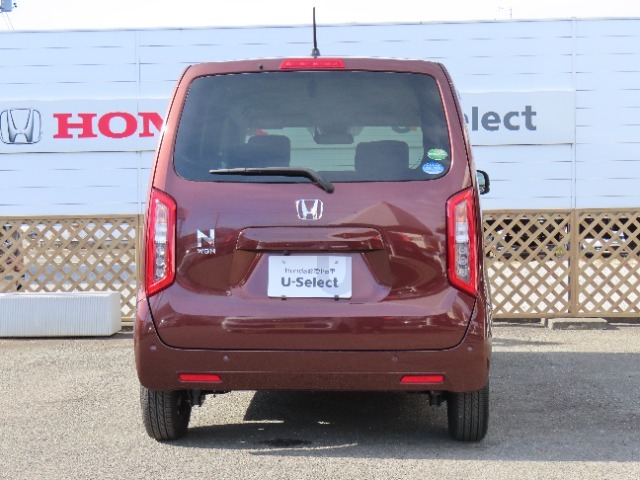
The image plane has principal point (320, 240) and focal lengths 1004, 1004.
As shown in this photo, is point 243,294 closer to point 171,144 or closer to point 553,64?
point 171,144

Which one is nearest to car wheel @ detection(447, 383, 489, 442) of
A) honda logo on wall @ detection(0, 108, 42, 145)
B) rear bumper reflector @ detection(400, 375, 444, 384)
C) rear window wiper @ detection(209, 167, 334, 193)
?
rear bumper reflector @ detection(400, 375, 444, 384)

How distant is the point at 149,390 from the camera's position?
14.6 ft

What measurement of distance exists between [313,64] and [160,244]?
101 cm

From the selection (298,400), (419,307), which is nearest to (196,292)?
(419,307)

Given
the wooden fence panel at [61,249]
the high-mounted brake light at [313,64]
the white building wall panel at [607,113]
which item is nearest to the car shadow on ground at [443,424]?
Result: the high-mounted brake light at [313,64]

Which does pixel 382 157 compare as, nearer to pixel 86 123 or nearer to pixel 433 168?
pixel 433 168

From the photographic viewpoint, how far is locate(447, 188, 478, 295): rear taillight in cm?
410

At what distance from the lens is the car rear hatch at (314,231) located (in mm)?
4062

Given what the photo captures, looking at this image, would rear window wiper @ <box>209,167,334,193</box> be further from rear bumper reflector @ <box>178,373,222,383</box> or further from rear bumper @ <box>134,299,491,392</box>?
rear bumper reflector @ <box>178,373,222,383</box>

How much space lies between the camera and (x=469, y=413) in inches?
176

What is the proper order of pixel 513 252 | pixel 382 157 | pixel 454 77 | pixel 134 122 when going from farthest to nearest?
pixel 134 122 < pixel 454 77 < pixel 513 252 < pixel 382 157

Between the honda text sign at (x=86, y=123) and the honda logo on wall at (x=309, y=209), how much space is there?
15.3 meters

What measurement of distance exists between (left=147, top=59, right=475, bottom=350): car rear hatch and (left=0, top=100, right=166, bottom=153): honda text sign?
1518cm

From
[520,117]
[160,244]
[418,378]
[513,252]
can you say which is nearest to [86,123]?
[520,117]
